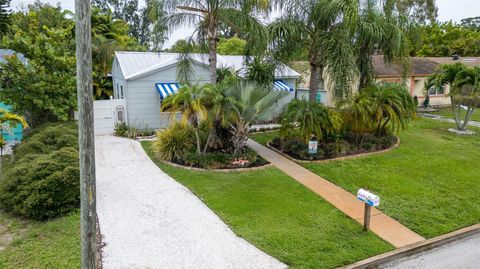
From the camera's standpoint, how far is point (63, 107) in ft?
40.0

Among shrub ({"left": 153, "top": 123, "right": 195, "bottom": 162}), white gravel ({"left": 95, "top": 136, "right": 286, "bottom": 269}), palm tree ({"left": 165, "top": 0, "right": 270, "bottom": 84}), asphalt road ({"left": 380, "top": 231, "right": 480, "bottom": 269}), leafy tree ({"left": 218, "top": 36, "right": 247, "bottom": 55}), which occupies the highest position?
leafy tree ({"left": 218, "top": 36, "right": 247, "bottom": 55})

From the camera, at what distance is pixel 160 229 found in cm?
721

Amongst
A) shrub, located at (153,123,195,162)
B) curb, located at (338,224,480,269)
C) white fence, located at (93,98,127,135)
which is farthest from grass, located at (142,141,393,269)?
white fence, located at (93,98,127,135)

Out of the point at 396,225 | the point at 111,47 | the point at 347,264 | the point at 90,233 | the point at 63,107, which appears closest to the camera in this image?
the point at 90,233

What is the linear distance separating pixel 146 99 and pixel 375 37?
10402mm

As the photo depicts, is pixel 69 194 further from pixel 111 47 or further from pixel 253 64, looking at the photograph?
pixel 111 47

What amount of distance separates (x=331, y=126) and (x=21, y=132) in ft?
42.5

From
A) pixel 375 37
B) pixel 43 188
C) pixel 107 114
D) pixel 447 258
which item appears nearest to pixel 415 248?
pixel 447 258

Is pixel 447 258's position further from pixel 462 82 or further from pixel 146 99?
pixel 146 99

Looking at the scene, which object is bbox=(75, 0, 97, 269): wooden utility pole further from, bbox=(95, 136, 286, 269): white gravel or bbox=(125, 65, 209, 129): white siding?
bbox=(125, 65, 209, 129): white siding

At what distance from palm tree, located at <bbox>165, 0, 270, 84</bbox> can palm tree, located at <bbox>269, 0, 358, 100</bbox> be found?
1166 millimetres

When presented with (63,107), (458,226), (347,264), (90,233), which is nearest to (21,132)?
(63,107)

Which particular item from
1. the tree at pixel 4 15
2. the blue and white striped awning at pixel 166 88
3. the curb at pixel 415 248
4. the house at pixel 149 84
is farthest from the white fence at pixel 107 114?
the tree at pixel 4 15

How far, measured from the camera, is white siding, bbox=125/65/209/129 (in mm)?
15898
